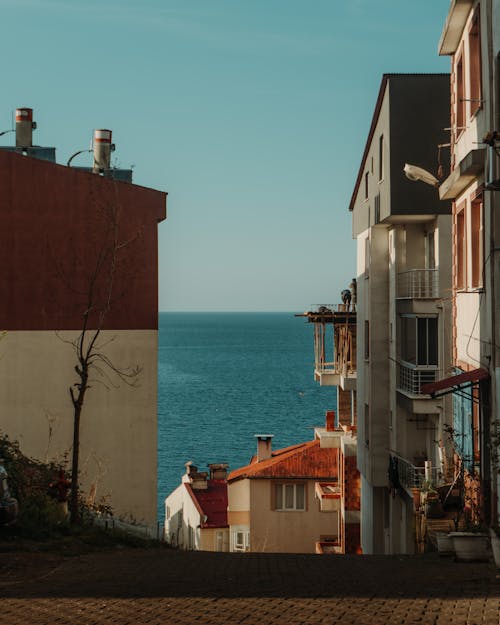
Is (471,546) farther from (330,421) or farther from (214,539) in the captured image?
(214,539)

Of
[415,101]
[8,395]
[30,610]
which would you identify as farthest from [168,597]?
[415,101]

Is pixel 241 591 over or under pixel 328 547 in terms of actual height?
over

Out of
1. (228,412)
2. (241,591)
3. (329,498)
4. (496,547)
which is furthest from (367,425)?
(228,412)

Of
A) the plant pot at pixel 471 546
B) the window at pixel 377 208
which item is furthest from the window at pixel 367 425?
the plant pot at pixel 471 546

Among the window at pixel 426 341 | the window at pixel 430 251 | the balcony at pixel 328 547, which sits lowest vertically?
the balcony at pixel 328 547

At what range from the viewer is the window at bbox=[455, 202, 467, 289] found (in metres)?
20.7

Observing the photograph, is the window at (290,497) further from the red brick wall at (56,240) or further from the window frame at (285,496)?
the red brick wall at (56,240)

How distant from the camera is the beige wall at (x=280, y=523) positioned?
142ft

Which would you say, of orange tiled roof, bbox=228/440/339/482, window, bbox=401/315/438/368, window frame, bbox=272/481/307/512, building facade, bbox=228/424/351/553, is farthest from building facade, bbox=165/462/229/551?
window, bbox=401/315/438/368

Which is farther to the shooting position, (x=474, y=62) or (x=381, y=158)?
(x=381, y=158)

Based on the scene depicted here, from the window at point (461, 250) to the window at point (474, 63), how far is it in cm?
213

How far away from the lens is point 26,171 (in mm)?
25875

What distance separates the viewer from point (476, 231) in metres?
19.8

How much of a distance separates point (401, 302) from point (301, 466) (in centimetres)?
1555
